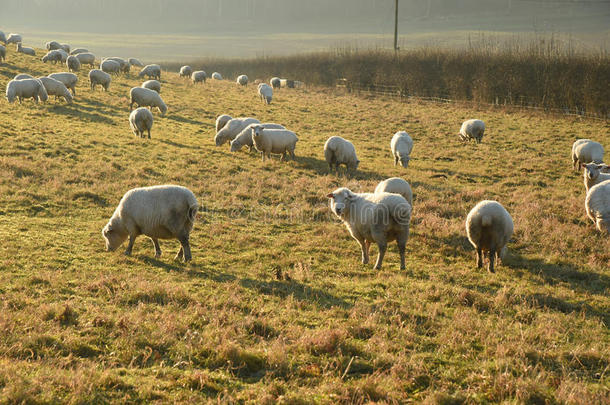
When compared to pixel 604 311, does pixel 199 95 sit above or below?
above

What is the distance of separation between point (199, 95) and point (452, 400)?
3738 cm

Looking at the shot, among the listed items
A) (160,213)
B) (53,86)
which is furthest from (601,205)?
(53,86)

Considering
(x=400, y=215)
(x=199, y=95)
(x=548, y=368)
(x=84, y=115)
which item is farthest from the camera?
(x=199, y=95)

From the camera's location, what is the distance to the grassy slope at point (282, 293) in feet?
19.3

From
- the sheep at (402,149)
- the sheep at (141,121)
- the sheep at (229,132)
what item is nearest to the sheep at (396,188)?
the sheep at (402,149)

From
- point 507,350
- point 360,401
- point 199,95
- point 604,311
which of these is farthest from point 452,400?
point 199,95

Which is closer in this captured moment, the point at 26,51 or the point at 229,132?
the point at 229,132

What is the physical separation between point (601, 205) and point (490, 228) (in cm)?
375

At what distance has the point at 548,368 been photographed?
6.39m

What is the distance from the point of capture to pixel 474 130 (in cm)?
2616

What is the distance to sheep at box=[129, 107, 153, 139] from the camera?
914 inches

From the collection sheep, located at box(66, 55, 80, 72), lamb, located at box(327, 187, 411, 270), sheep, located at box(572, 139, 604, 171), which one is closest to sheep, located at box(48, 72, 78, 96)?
sheep, located at box(66, 55, 80, 72)

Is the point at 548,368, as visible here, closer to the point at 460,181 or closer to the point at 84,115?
the point at 460,181

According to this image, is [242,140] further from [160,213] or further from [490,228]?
[490,228]
